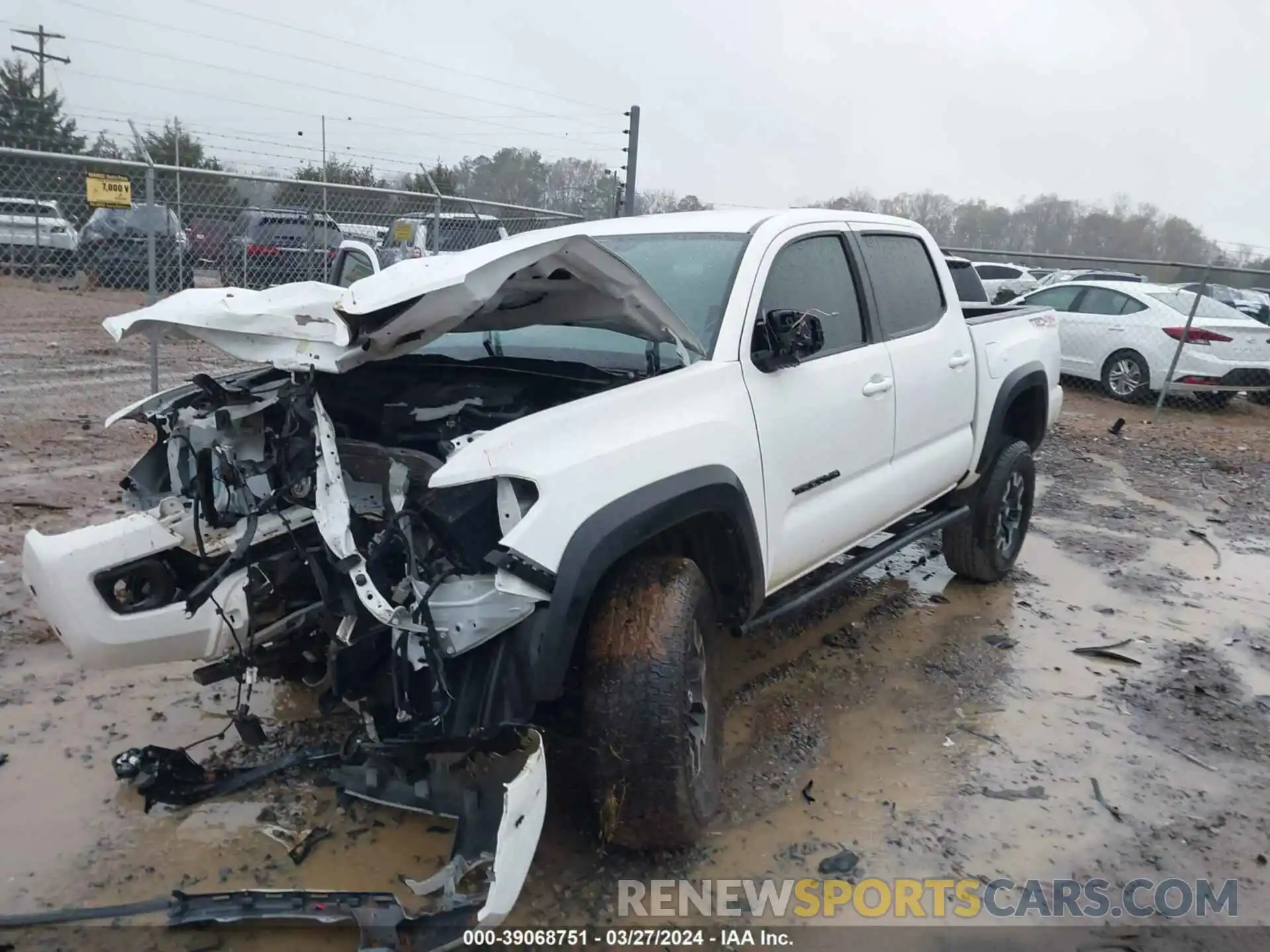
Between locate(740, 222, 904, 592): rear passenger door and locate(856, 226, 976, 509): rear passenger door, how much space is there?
14 cm

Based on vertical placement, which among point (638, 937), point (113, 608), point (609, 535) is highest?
point (609, 535)

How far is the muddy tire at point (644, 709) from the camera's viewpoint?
2686 millimetres

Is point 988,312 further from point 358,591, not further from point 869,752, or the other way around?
point 358,591

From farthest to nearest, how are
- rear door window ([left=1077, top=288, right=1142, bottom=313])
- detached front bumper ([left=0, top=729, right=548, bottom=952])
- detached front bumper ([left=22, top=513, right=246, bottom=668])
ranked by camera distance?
rear door window ([left=1077, top=288, right=1142, bottom=313]), detached front bumper ([left=22, top=513, right=246, bottom=668]), detached front bumper ([left=0, top=729, right=548, bottom=952])

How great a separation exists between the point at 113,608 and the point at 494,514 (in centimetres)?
113

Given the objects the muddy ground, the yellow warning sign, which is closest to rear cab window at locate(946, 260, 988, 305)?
the muddy ground

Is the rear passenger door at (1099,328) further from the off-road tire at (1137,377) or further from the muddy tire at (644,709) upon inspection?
the muddy tire at (644,709)

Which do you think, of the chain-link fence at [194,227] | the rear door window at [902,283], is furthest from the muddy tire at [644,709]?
the chain-link fence at [194,227]

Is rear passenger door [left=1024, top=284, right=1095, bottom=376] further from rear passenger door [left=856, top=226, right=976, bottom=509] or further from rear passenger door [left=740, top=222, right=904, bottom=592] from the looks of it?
rear passenger door [left=740, top=222, right=904, bottom=592]

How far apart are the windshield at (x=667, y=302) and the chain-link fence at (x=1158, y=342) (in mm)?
8392

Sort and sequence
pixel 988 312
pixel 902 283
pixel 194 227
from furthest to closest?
1. pixel 194 227
2. pixel 988 312
3. pixel 902 283

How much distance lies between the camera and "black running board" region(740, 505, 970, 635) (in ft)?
11.6

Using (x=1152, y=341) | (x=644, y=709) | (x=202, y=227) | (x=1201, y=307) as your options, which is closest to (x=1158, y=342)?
(x=1152, y=341)

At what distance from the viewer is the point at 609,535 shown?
2.63 meters
